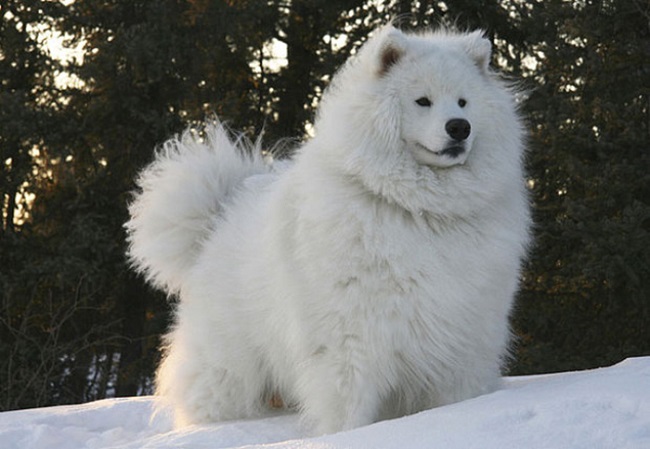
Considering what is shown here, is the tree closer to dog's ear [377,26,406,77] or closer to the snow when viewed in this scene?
the snow

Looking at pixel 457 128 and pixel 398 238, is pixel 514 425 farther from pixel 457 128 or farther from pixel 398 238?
pixel 457 128

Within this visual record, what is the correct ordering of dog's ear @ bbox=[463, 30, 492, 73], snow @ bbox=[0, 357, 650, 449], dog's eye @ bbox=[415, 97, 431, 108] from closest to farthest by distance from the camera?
snow @ bbox=[0, 357, 650, 449] → dog's eye @ bbox=[415, 97, 431, 108] → dog's ear @ bbox=[463, 30, 492, 73]

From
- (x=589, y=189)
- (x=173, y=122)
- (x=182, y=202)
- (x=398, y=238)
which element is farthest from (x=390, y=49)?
(x=173, y=122)

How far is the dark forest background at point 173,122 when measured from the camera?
36.5 feet

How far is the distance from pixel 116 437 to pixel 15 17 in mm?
9739

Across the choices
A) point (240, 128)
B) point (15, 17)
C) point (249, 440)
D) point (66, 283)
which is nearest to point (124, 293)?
point (66, 283)

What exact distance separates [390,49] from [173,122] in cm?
965

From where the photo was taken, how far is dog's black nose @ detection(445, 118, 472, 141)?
4270 millimetres

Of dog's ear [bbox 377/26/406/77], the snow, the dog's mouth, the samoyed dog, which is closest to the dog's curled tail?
the samoyed dog

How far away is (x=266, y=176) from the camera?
578 centimetres

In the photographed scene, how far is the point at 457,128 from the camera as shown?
4.28 meters

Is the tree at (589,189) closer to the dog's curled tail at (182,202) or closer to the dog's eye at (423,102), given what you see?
the dog's curled tail at (182,202)

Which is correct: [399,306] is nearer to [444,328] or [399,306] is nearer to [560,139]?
[444,328]

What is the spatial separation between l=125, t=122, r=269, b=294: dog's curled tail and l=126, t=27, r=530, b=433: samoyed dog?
854 mm
